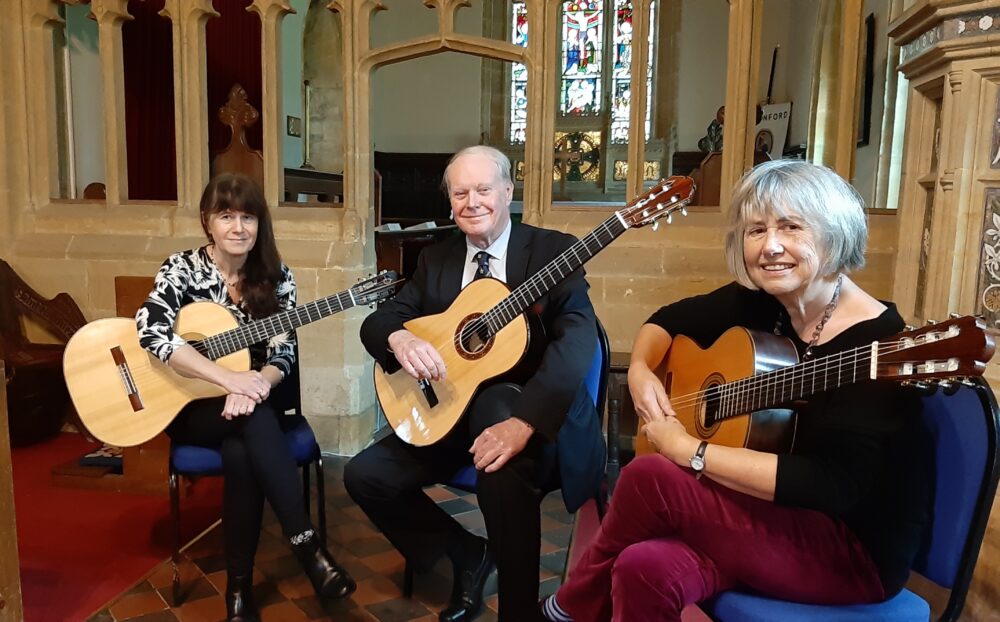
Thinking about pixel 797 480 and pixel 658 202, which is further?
pixel 658 202

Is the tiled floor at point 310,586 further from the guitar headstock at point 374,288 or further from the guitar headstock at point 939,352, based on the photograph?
the guitar headstock at point 939,352

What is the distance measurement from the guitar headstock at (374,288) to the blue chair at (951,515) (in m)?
1.43

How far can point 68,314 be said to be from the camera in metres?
4.02

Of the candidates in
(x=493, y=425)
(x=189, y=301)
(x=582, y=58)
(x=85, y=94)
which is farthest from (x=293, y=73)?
(x=493, y=425)

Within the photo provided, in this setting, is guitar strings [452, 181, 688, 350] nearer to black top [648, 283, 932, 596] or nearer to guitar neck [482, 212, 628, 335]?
guitar neck [482, 212, 628, 335]

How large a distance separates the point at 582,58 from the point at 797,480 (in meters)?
8.75

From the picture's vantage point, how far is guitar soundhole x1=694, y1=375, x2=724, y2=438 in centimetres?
150

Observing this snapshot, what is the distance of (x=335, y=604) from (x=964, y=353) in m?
1.92

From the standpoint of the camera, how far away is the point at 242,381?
227cm

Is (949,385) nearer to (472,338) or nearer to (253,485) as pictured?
(472,338)

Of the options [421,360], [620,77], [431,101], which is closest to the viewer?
[421,360]

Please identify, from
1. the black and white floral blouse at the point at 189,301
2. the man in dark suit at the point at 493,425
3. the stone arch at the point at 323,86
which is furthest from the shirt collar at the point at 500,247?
the stone arch at the point at 323,86

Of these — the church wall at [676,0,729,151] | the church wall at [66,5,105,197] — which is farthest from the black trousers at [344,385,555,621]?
the church wall at [676,0,729,151]

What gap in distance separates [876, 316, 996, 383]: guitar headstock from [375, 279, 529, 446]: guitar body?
986 millimetres
